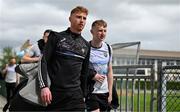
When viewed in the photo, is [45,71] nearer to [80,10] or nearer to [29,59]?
[80,10]

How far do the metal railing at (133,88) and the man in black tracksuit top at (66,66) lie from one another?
2.75m

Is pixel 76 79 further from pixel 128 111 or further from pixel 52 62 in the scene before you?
pixel 128 111

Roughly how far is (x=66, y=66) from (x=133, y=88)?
3.88m

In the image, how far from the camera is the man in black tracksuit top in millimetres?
4941

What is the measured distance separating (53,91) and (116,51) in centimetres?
1093

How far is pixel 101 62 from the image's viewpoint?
6562mm

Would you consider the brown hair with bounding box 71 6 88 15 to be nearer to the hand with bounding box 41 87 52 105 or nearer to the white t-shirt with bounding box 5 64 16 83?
the hand with bounding box 41 87 52 105

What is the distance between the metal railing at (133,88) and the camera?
7975 millimetres

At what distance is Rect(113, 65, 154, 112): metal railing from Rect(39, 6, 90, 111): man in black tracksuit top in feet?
9.04

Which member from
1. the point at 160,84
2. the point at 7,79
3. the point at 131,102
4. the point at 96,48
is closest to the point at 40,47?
the point at 96,48

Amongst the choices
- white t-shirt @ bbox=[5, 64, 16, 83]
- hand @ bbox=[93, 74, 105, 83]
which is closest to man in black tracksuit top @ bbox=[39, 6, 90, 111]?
hand @ bbox=[93, 74, 105, 83]

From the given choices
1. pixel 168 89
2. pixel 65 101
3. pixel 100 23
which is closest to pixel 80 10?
pixel 65 101

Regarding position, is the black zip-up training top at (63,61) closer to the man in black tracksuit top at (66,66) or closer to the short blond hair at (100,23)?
the man in black tracksuit top at (66,66)

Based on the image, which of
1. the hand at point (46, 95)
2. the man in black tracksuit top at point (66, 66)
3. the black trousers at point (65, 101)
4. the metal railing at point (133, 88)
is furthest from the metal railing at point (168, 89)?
the hand at point (46, 95)
